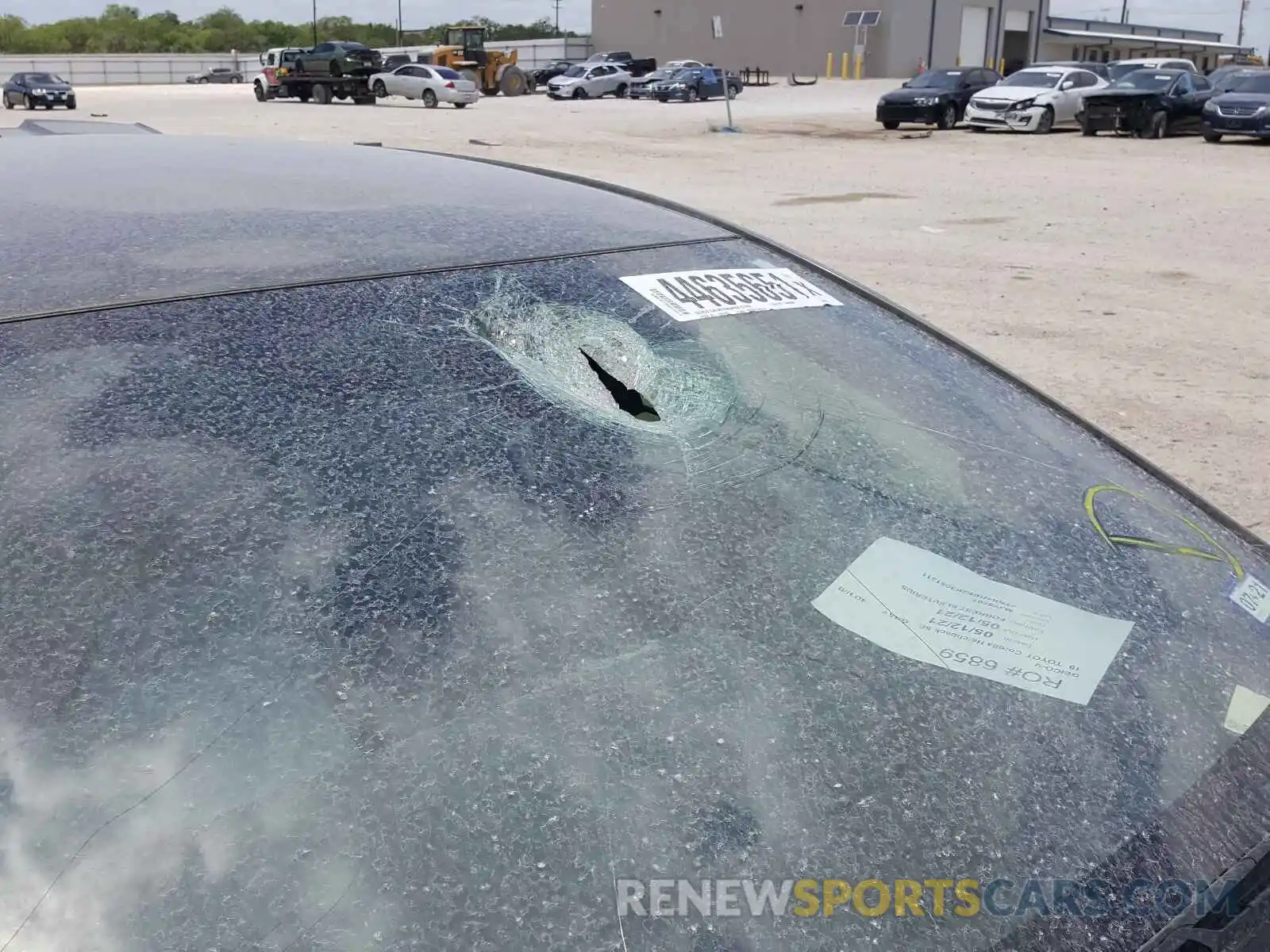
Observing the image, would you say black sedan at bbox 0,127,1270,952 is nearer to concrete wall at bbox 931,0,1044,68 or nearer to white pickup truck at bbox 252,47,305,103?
white pickup truck at bbox 252,47,305,103

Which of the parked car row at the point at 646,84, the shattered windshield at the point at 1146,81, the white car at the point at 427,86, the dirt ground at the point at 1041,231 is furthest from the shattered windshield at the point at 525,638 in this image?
the parked car row at the point at 646,84

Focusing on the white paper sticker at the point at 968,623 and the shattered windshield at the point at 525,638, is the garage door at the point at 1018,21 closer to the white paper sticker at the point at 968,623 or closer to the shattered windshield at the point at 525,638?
the shattered windshield at the point at 525,638

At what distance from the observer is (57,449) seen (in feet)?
4.04

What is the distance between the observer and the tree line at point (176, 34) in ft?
313

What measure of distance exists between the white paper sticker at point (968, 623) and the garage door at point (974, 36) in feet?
221

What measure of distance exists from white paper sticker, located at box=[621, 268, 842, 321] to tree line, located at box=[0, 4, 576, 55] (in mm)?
95200

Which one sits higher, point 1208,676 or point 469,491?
point 469,491

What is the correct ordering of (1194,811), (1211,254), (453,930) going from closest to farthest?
(453,930), (1194,811), (1211,254)

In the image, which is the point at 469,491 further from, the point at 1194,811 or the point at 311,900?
the point at 1194,811

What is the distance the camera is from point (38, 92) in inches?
1470

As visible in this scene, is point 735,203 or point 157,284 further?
point 735,203

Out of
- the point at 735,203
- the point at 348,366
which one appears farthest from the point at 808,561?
the point at 735,203

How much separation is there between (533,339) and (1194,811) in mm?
965

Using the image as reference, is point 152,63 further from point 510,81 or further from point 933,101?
point 933,101
